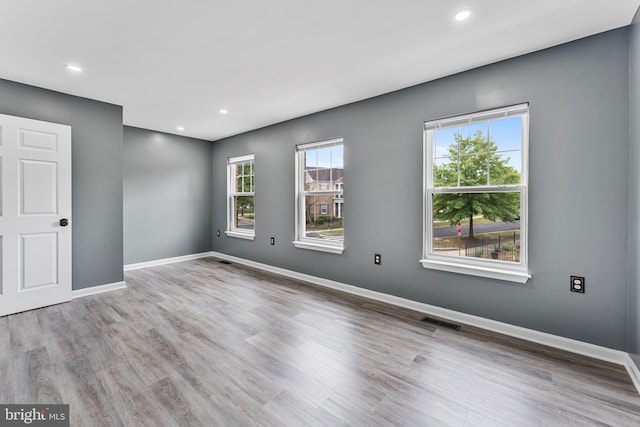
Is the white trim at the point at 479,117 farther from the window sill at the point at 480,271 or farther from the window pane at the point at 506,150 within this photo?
the window sill at the point at 480,271

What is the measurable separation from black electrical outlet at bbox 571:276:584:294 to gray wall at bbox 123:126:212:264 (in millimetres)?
5856

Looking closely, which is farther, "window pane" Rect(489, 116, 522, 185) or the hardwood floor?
"window pane" Rect(489, 116, 522, 185)

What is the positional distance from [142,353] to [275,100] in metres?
3.07

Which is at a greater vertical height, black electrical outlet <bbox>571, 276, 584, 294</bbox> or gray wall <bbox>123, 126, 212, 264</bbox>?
gray wall <bbox>123, 126, 212, 264</bbox>

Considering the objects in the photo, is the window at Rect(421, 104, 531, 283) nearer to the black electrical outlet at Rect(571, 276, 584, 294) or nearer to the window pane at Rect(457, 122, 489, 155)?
A: the window pane at Rect(457, 122, 489, 155)

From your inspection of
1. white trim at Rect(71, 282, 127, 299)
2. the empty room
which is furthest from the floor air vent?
white trim at Rect(71, 282, 127, 299)

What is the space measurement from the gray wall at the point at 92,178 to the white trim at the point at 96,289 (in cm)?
5

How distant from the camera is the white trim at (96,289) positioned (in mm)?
3544

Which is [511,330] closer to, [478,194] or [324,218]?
[478,194]

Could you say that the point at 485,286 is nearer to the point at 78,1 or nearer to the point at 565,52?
the point at 565,52

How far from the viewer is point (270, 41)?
2350mm

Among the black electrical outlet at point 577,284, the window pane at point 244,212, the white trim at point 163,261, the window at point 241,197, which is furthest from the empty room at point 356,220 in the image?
the window pane at point 244,212

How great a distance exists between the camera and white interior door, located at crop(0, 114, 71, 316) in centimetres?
296

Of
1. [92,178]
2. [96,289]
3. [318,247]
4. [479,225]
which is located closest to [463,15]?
[479,225]
